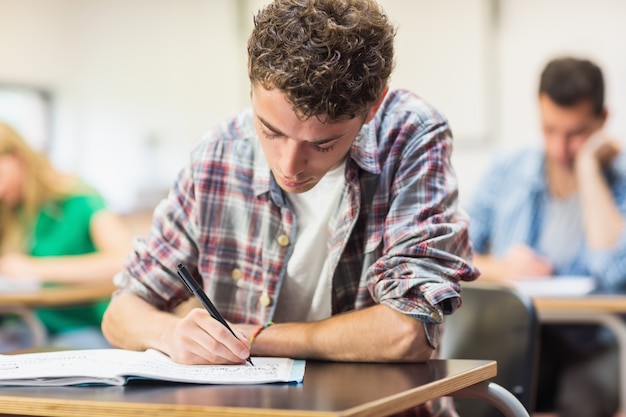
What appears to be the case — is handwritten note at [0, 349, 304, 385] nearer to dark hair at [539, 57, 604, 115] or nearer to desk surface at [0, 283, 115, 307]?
desk surface at [0, 283, 115, 307]

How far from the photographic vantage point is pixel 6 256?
3410mm

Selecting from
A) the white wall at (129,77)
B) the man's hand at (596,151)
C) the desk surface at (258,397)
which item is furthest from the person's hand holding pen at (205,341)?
the white wall at (129,77)

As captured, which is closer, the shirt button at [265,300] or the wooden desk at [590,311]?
the shirt button at [265,300]

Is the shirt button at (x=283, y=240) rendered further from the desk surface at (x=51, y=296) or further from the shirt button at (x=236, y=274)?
the desk surface at (x=51, y=296)

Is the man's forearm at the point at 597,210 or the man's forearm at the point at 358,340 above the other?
the man's forearm at the point at 358,340

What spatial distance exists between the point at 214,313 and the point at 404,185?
390mm

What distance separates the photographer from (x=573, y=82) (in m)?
3.14

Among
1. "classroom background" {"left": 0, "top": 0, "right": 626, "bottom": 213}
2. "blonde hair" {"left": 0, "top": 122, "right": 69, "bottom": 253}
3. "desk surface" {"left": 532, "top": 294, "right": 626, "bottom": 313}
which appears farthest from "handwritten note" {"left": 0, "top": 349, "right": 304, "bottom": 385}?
"classroom background" {"left": 0, "top": 0, "right": 626, "bottom": 213}

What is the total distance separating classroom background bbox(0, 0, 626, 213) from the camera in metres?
5.21

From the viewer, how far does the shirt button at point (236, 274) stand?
1.69 m

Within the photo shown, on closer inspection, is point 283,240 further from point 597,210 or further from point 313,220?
point 597,210

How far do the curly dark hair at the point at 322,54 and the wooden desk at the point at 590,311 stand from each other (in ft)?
4.46

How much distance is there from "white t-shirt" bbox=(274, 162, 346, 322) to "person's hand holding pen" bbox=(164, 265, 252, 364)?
0.96 ft

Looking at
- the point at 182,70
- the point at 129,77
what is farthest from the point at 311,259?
the point at 129,77
